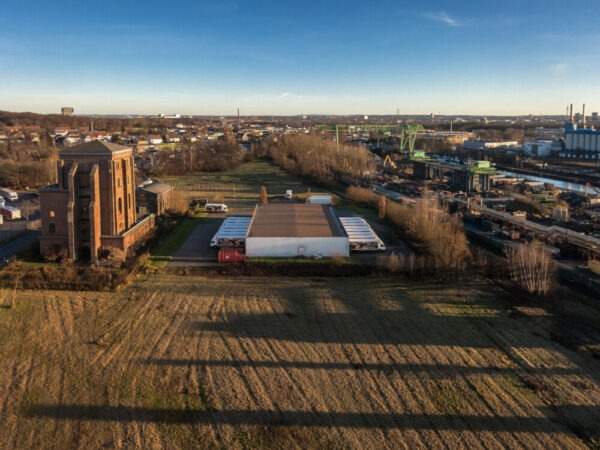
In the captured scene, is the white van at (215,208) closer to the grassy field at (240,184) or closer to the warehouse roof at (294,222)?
the warehouse roof at (294,222)

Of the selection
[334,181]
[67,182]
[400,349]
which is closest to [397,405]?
[400,349]

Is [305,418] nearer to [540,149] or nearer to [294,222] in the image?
[294,222]

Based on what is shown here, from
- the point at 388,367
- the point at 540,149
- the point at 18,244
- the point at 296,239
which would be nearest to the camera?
the point at 388,367

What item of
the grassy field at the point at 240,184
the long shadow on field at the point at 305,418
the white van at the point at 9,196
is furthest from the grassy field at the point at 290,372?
the grassy field at the point at 240,184

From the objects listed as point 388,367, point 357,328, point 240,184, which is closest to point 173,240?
point 357,328

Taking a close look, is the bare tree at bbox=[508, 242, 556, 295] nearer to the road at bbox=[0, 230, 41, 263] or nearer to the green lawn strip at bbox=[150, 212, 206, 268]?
the green lawn strip at bbox=[150, 212, 206, 268]

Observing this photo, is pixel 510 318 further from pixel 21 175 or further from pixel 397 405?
pixel 21 175
